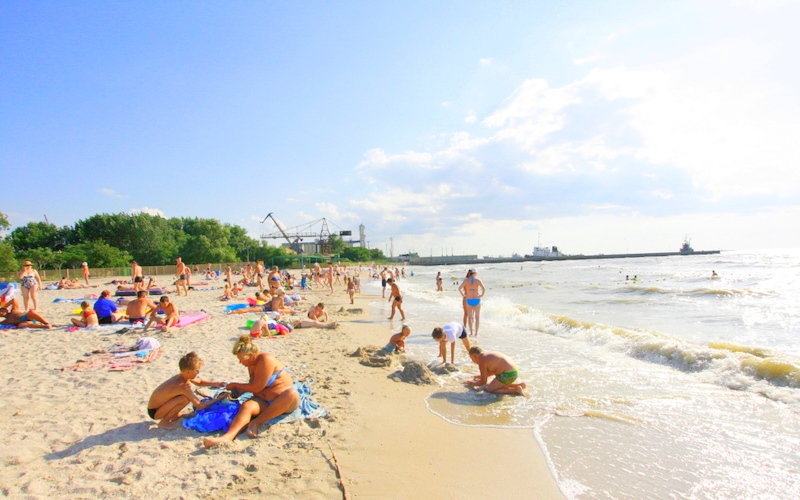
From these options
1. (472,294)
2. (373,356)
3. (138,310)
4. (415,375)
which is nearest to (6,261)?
(138,310)

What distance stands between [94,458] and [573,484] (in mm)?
4024

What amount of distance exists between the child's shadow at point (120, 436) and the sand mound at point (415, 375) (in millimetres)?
3185

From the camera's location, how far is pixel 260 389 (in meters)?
4.21

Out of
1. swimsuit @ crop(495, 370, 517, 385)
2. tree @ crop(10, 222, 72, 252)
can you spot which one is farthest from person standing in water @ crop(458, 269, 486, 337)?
tree @ crop(10, 222, 72, 252)

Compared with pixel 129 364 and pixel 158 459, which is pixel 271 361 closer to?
pixel 158 459

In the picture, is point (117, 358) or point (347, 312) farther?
point (347, 312)

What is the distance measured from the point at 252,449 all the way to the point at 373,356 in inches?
155

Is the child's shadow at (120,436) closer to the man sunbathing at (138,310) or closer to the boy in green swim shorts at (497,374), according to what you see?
the boy in green swim shorts at (497,374)

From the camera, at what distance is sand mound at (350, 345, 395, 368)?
23.3 feet

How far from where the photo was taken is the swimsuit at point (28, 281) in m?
10.9

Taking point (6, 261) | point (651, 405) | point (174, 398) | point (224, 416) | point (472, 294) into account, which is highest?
point (6, 261)

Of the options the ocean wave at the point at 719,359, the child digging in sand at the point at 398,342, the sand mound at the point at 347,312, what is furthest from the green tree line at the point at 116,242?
the ocean wave at the point at 719,359

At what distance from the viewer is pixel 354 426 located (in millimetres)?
4410

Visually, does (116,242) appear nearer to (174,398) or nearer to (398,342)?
(398,342)
